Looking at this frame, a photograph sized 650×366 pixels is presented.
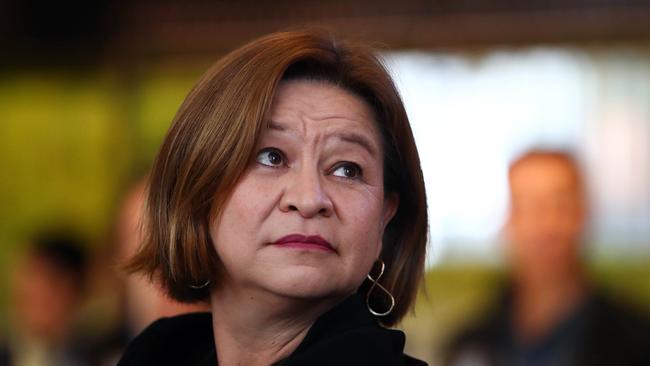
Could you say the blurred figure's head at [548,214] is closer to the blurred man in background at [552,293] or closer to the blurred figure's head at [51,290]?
the blurred man in background at [552,293]

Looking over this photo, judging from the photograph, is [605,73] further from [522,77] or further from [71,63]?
[71,63]

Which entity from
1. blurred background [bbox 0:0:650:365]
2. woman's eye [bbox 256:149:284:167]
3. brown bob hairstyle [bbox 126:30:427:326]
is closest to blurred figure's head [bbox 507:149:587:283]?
blurred background [bbox 0:0:650:365]

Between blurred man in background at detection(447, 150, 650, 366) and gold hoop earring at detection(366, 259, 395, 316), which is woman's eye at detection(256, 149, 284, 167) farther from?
blurred man in background at detection(447, 150, 650, 366)

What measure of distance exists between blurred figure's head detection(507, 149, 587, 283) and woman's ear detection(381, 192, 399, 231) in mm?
3011

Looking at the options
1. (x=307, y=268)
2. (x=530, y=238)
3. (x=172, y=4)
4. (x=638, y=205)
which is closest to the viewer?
(x=307, y=268)

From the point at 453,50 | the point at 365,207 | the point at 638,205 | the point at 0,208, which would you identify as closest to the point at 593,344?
the point at 638,205

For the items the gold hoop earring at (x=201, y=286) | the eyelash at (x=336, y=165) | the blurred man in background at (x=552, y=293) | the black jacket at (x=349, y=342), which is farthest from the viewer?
the blurred man in background at (x=552, y=293)

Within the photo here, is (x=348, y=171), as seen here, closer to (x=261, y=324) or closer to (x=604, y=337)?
(x=261, y=324)

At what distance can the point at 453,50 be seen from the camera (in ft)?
23.8

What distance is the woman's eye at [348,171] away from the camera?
254cm

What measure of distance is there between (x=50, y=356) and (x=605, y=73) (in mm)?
3027

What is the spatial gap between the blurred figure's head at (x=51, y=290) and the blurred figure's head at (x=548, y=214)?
6.21 feet

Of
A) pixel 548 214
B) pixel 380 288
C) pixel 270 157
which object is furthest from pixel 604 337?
pixel 270 157

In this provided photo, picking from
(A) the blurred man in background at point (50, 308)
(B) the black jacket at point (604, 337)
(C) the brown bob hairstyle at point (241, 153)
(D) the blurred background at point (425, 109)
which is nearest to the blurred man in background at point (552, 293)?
(B) the black jacket at point (604, 337)
